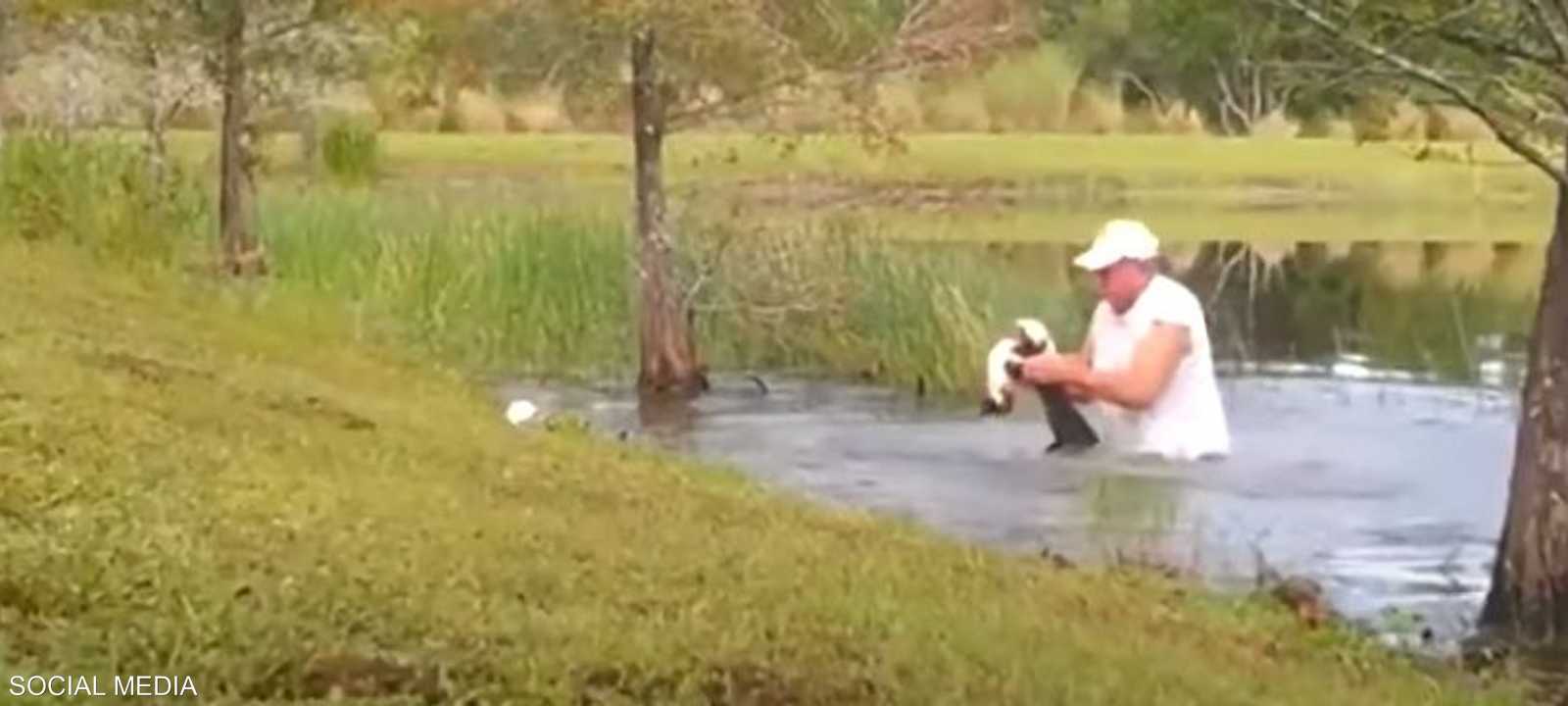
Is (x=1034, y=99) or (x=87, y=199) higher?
(x=87, y=199)

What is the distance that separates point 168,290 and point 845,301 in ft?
22.3

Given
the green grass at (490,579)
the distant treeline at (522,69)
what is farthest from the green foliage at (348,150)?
the green grass at (490,579)

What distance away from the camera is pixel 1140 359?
A: 1116 cm

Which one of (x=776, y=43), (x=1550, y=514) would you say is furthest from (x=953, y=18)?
(x=1550, y=514)

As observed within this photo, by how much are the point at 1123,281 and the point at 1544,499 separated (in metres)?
2.12

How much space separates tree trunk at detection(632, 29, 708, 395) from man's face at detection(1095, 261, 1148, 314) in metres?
6.51

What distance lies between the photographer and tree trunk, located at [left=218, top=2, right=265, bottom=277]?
1802cm

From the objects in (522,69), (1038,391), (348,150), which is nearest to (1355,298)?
(348,150)

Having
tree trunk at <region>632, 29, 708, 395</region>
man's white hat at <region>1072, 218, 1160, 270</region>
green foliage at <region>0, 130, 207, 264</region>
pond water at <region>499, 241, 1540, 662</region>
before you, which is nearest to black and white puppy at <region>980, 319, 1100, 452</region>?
pond water at <region>499, 241, 1540, 662</region>

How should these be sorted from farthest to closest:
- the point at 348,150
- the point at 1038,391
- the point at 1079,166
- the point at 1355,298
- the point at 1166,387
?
the point at 1079,166
the point at 348,150
the point at 1355,298
the point at 1038,391
the point at 1166,387

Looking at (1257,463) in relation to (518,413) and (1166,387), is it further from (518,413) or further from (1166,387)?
(518,413)

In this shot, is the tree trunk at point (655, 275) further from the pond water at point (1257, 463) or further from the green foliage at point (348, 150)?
the green foliage at point (348, 150)

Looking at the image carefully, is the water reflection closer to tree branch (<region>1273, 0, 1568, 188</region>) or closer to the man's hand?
the man's hand

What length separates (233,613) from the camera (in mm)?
5773
